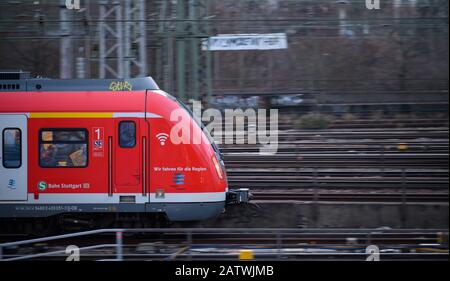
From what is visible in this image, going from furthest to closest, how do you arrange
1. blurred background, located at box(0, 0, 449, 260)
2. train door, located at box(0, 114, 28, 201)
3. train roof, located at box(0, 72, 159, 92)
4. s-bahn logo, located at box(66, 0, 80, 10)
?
1. s-bahn logo, located at box(66, 0, 80, 10)
2. blurred background, located at box(0, 0, 449, 260)
3. train roof, located at box(0, 72, 159, 92)
4. train door, located at box(0, 114, 28, 201)

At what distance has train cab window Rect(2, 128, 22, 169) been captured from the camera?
9695 millimetres

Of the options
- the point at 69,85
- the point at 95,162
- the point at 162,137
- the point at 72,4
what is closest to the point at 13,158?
the point at 95,162

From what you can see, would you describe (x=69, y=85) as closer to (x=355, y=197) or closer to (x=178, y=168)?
(x=178, y=168)

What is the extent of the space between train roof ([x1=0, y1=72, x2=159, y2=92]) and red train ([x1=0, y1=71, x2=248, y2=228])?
0.32m

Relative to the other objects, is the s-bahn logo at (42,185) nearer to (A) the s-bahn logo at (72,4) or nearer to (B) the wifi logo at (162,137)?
(B) the wifi logo at (162,137)

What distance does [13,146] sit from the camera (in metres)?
9.72

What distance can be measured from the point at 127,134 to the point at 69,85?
143 centimetres

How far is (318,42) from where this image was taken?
1227 inches

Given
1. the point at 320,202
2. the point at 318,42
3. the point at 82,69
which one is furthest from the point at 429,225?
the point at 318,42

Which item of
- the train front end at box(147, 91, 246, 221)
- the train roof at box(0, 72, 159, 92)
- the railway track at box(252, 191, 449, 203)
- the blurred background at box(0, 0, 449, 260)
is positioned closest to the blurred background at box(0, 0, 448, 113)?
the blurred background at box(0, 0, 449, 260)

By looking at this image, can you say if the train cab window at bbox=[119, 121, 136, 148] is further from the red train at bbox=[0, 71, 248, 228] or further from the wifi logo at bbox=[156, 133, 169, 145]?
the wifi logo at bbox=[156, 133, 169, 145]
